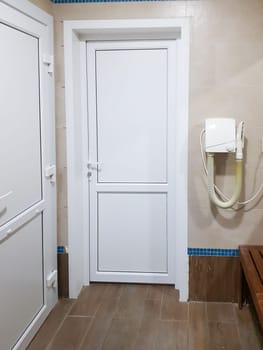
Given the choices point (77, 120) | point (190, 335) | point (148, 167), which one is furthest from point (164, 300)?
point (77, 120)

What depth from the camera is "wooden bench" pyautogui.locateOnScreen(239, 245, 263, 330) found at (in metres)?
2.47

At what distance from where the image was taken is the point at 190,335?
2863mm

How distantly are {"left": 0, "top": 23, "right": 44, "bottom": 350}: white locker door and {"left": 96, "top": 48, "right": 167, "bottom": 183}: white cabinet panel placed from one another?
0.71 meters

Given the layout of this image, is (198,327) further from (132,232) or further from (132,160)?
(132,160)

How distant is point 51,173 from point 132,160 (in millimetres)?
690

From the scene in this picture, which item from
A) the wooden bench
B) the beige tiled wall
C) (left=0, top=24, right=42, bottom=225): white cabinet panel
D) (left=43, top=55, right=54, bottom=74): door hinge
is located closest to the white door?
the beige tiled wall

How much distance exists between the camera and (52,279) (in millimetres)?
3191

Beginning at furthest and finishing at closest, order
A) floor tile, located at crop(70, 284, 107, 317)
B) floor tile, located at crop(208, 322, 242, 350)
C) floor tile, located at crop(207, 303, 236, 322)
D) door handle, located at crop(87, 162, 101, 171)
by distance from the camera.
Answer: door handle, located at crop(87, 162, 101, 171), floor tile, located at crop(70, 284, 107, 317), floor tile, located at crop(207, 303, 236, 322), floor tile, located at crop(208, 322, 242, 350)

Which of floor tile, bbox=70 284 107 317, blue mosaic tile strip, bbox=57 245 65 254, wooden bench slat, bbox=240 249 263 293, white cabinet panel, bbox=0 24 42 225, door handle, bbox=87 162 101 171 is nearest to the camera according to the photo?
white cabinet panel, bbox=0 24 42 225

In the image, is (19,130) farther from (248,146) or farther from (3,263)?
(248,146)

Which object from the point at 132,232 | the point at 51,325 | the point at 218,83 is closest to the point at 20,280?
the point at 51,325

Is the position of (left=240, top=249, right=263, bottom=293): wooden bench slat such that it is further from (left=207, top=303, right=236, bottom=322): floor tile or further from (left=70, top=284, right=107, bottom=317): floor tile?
(left=70, top=284, right=107, bottom=317): floor tile

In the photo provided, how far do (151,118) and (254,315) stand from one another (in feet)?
5.32

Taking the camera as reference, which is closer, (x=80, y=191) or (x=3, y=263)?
(x=3, y=263)
